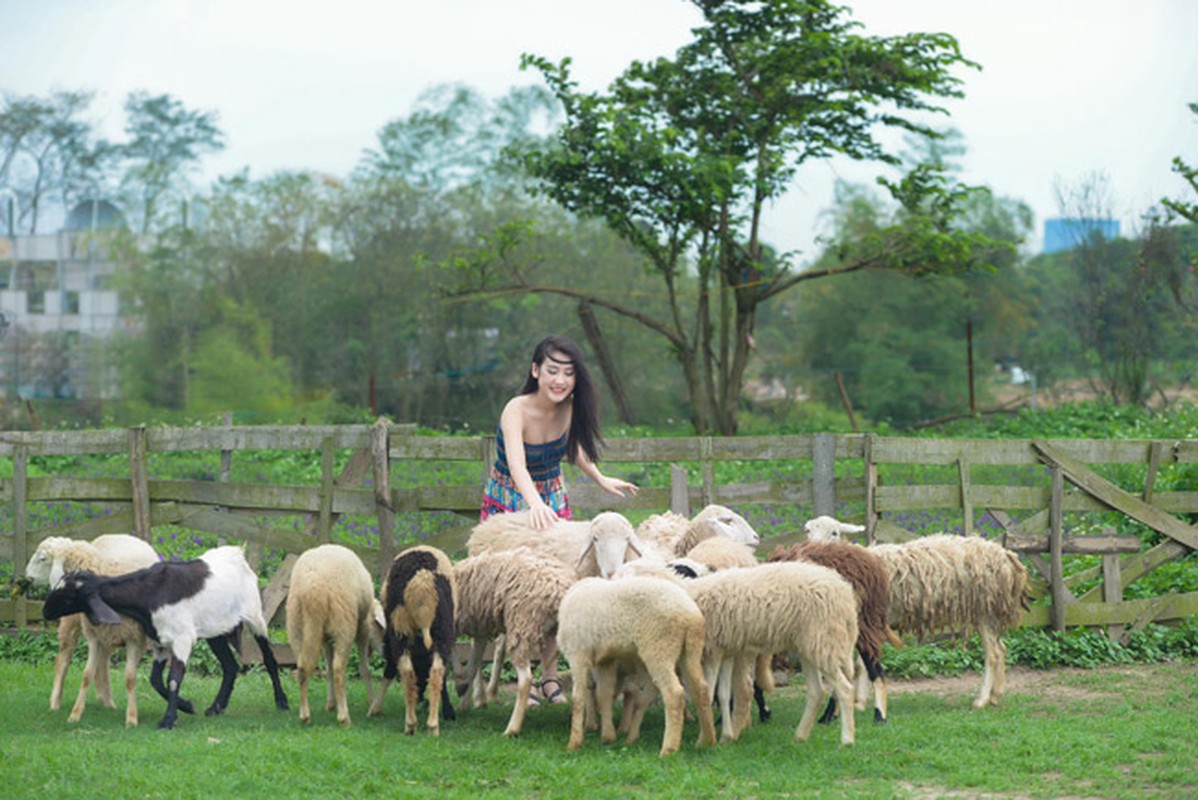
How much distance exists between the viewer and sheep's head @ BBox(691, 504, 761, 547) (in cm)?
874

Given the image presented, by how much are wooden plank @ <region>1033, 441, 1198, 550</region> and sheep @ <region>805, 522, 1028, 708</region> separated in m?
1.92

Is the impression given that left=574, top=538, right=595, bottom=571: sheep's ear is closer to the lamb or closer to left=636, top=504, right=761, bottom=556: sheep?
the lamb

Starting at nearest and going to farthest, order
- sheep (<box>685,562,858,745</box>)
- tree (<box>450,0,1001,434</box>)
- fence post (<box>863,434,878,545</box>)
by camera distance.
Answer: sheep (<box>685,562,858,745</box>), fence post (<box>863,434,878,545</box>), tree (<box>450,0,1001,434</box>)

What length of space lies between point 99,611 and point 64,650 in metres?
1.07

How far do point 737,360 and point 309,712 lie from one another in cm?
2007

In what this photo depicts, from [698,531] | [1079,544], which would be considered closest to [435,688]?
[698,531]

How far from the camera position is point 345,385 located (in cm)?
3541

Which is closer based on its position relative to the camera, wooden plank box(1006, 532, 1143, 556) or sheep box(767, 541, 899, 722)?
sheep box(767, 541, 899, 722)

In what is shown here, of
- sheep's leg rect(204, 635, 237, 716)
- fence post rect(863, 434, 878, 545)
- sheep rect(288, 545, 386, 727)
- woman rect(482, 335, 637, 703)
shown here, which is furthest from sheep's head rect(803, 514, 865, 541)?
sheep's leg rect(204, 635, 237, 716)

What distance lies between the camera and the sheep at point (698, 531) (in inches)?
345

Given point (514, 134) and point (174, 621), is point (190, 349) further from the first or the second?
point (174, 621)

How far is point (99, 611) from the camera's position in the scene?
749cm

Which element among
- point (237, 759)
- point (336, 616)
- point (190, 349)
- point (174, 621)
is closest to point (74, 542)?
point (174, 621)

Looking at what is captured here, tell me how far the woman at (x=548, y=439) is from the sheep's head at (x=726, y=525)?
0.60m
